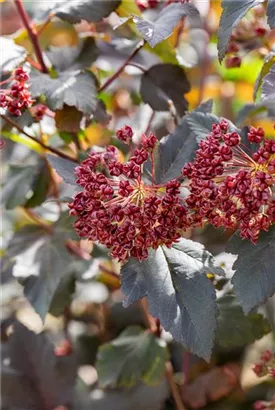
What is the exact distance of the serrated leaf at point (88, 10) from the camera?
3.96 ft

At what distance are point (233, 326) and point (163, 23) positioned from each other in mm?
565

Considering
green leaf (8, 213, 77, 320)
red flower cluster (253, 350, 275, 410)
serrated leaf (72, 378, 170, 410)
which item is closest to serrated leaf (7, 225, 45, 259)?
green leaf (8, 213, 77, 320)

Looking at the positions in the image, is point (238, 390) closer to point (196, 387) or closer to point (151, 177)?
point (196, 387)

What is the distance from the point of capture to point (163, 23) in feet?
3.41

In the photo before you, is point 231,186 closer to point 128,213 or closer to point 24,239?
point 128,213

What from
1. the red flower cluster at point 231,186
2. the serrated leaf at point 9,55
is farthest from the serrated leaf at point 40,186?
the red flower cluster at point 231,186

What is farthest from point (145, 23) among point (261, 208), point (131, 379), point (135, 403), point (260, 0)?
point (135, 403)

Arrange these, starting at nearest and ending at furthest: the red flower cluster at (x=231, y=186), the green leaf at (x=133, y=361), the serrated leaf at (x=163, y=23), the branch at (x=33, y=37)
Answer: the red flower cluster at (x=231, y=186), the serrated leaf at (x=163, y=23), the branch at (x=33, y=37), the green leaf at (x=133, y=361)

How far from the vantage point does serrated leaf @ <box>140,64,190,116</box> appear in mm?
1278

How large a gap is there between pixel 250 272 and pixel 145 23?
409 mm

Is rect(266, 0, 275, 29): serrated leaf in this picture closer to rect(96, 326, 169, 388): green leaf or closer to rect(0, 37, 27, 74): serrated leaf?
rect(0, 37, 27, 74): serrated leaf

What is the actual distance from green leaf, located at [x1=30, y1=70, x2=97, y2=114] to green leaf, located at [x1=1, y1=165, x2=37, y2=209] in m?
0.24

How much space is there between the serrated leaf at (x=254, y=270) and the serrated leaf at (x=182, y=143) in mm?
167

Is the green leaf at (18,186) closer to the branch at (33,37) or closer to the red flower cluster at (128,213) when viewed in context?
the branch at (33,37)
